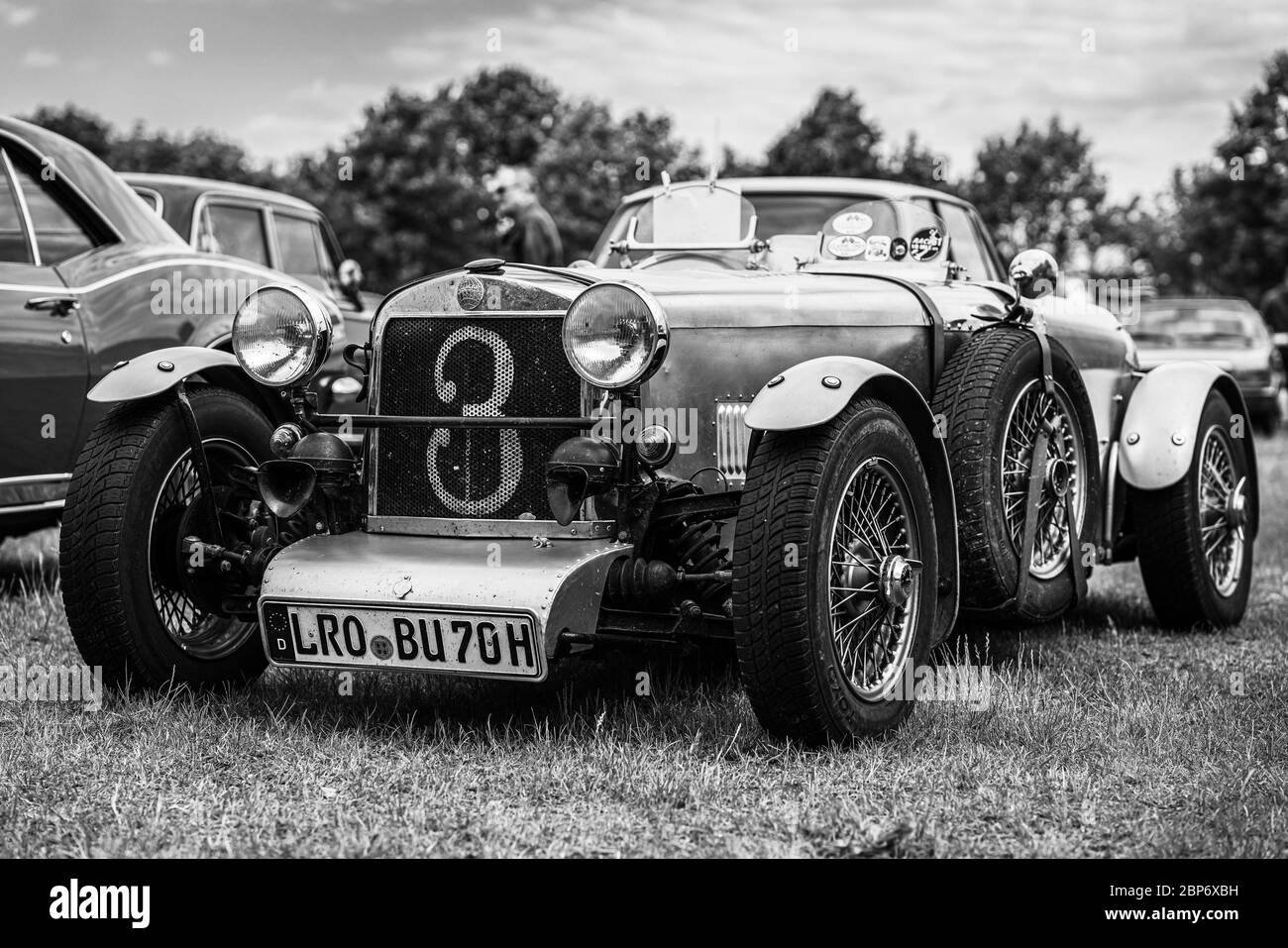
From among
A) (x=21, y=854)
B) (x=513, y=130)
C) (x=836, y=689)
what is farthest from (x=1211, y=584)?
(x=513, y=130)

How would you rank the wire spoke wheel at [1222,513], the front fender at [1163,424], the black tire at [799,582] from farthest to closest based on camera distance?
1. the wire spoke wheel at [1222,513]
2. the front fender at [1163,424]
3. the black tire at [799,582]

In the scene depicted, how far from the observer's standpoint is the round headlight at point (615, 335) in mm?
3686

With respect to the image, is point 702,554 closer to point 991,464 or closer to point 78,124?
point 991,464

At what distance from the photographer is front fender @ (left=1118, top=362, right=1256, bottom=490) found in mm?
5395

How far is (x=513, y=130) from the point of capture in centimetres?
4878

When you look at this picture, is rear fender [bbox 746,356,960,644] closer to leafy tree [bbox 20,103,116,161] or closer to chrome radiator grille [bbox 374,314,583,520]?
chrome radiator grille [bbox 374,314,583,520]

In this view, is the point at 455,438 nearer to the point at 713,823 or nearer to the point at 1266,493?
the point at 713,823

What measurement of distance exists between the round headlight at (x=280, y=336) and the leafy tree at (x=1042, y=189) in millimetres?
44837

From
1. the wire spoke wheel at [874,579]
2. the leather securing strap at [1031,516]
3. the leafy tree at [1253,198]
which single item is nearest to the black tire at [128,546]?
the wire spoke wheel at [874,579]

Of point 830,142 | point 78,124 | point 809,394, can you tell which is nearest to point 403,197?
point 830,142

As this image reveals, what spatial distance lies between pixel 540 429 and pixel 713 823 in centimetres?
126

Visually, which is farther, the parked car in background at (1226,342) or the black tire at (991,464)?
the parked car in background at (1226,342)

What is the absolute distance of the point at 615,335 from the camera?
12.2 feet

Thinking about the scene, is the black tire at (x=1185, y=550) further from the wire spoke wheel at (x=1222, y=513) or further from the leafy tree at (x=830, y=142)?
the leafy tree at (x=830, y=142)
